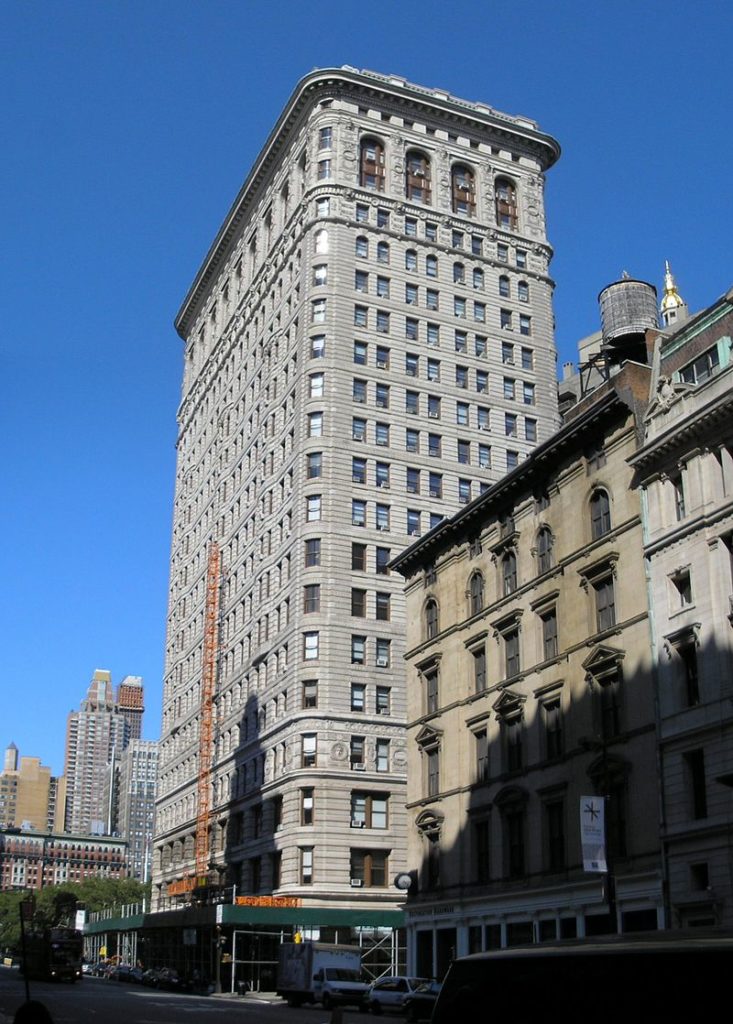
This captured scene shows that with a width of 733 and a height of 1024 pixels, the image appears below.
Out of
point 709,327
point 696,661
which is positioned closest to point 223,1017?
point 696,661

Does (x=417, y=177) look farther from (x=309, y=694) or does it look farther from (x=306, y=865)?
(x=306, y=865)

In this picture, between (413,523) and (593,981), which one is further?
(413,523)

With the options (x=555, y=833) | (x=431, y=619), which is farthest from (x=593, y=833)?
(x=431, y=619)

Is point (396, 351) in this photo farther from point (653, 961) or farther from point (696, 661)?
point (653, 961)

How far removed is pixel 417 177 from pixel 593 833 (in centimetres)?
7488

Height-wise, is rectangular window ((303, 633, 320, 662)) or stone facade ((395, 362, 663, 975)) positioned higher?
rectangular window ((303, 633, 320, 662))

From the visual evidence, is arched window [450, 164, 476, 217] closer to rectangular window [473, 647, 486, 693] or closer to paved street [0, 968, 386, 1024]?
rectangular window [473, 647, 486, 693]

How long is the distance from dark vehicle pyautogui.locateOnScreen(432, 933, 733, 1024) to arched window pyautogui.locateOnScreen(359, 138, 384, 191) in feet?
308

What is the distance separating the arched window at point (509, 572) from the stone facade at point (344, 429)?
2887 centimetres

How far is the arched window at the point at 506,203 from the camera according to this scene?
10362 cm

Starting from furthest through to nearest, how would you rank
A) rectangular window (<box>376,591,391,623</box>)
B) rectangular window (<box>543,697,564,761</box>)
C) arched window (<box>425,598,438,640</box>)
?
1. rectangular window (<box>376,591,391,623</box>)
2. arched window (<box>425,598,438,640</box>)
3. rectangular window (<box>543,697,564,761</box>)

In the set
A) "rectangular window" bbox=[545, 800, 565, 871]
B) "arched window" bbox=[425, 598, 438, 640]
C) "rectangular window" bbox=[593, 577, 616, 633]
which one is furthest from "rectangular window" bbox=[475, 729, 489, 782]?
"rectangular window" bbox=[593, 577, 616, 633]

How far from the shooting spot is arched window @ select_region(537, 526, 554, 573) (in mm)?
50062

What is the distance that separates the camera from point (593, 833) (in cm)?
3684
